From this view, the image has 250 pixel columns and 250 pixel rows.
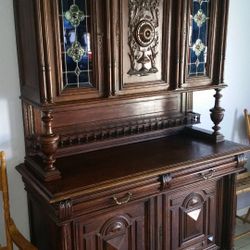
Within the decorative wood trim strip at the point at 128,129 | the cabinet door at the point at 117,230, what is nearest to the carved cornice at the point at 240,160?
the decorative wood trim strip at the point at 128,129

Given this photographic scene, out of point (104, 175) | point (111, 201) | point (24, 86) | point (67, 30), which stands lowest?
point (111, 201)

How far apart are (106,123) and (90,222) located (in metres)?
0.64

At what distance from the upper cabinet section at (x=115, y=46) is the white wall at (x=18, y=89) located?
8cm

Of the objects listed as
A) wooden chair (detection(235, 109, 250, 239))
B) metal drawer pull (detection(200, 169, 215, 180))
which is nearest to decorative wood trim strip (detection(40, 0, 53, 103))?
metal drawer pull (detection(200, 169, 215, 180))

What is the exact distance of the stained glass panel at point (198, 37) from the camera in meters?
1.98

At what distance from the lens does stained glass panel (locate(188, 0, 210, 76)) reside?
1984mm

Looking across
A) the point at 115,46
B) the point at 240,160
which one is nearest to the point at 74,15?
the point at 115,46

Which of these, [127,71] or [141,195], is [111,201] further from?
[127,71]

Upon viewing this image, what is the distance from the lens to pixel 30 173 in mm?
1822

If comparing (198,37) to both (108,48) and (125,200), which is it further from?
(125,200)

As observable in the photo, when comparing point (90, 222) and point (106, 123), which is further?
point (106, 123)

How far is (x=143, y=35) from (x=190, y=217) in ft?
3.63

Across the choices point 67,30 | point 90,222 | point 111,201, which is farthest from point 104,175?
point 67,30

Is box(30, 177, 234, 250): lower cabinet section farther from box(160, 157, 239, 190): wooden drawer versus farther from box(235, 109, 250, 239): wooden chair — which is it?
box(235, 109, 250, 239): wooden chair
